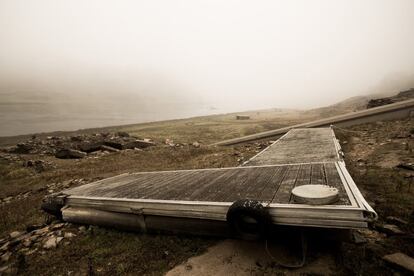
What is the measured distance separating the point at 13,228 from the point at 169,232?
495 centimetres

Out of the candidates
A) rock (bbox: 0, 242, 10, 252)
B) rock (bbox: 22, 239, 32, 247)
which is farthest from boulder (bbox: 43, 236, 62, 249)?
rock (bbox: 0, 242, 10, 252)

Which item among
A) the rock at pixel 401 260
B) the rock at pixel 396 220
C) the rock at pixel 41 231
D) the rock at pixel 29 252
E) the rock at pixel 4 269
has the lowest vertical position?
the rock at pixel 4 269

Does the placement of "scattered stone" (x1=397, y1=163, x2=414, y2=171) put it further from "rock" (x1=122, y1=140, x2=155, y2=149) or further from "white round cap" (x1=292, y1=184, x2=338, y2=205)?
"rock" (x1=122, y1=140, x2=155, y2=149)

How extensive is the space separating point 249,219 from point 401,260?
6.88 feet

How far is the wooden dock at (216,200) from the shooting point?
10.7 feet

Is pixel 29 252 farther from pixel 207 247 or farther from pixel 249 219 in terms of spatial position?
pixel 249 219

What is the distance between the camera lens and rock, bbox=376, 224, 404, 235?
4220 mm

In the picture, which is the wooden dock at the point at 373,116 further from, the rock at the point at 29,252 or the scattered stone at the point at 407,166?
the rock at the point at 29,252

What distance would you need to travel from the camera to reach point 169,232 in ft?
15.8

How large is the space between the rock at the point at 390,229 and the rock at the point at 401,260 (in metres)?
0.86

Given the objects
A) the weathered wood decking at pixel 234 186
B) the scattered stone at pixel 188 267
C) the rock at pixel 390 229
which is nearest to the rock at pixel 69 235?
the weathered wood decking at pixel 234 186

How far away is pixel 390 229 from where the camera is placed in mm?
4289

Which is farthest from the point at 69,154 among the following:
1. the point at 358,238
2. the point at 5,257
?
the point at 358,238

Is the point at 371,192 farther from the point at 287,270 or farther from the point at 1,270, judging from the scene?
the point at 1,270
